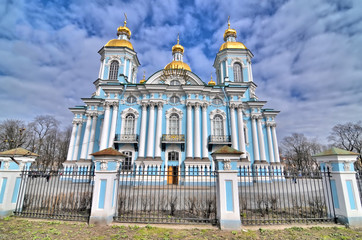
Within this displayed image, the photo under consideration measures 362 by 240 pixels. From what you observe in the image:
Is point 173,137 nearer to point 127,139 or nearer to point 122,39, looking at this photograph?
point 127,139

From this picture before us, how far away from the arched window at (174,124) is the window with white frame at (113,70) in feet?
33.2

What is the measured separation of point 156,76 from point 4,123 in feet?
94.5

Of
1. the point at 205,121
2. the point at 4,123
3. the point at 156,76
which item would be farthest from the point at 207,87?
the point at 4,123

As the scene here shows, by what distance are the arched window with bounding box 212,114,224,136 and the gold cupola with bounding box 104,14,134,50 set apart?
1541cm

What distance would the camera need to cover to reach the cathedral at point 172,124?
17.1 metres

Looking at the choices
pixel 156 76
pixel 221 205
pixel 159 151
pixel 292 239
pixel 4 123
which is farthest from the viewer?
pixel 4 123

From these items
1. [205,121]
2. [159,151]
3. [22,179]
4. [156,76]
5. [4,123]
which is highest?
[156,76]

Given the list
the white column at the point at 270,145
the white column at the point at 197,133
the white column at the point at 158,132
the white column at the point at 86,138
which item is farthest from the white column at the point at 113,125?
the white column at the point at 270,145

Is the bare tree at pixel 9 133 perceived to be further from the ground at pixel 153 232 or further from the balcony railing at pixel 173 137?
the ground at pixel 153 232

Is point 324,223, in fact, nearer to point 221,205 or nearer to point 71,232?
point 221,205

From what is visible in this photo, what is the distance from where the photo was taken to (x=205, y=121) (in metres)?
17.9

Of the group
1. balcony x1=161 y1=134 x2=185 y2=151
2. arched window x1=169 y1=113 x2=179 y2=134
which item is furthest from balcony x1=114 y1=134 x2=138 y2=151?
arched window x1=169 y1=113 x2=179 y2=134

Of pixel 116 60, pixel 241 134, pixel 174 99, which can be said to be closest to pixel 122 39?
pixel 116 60

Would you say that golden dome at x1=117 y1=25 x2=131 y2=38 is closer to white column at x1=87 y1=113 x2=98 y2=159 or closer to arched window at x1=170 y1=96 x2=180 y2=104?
white column at x1=87 y1=113 x2=98 y2=159
